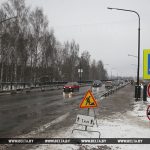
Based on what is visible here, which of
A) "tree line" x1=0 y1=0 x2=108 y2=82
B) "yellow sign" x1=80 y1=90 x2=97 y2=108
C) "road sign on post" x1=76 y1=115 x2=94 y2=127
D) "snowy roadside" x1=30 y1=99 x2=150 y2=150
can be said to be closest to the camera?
"snowy roadside" x1=30 y1=99 x2=150 y2=150

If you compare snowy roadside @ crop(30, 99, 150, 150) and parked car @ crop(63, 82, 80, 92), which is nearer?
snowy roadside @ crop(30, 99, 150, 150)

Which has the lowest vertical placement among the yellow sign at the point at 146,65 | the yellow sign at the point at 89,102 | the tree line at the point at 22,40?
the yellow sign at the point at 89,102

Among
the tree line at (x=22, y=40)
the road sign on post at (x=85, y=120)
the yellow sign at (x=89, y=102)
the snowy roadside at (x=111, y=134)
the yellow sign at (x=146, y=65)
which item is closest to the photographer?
the snowy roadside at (x=111, y=134)

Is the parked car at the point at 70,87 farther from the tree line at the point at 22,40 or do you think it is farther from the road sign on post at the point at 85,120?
the road sign on post at the point at 85,120

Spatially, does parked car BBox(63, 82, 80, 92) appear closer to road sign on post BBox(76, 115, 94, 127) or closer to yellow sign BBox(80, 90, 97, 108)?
yellow sign BBox(80, 90, 97, 108)

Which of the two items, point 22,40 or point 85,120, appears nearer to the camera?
point 85,120

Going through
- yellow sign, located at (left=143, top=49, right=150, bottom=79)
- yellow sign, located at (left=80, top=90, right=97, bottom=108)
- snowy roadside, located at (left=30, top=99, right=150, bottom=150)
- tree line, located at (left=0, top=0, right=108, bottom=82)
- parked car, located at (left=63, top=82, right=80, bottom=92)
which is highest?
tree line, located at (left=0, top=0, right=108, bottom=82)

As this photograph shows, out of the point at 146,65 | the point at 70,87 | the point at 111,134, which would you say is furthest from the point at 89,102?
the point at 70,87

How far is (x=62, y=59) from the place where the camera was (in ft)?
330

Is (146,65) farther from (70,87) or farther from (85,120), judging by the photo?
(70,87)

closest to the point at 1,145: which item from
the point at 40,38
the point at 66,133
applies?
the point at 66,133

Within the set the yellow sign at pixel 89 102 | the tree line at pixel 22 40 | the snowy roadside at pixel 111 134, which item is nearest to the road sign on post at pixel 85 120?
the snowy roadside at pixel 111 134

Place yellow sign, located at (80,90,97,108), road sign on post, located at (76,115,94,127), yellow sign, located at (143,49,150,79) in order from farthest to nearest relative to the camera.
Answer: yellow sign, located at (143,49,150,79), yellow sign, located at (80,90,97,108), road sign on post, located at (76,115,94,127)

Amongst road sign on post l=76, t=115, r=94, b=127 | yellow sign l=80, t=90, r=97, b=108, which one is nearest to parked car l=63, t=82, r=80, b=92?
yellow sign l=80, t=90, r=97, b=108
